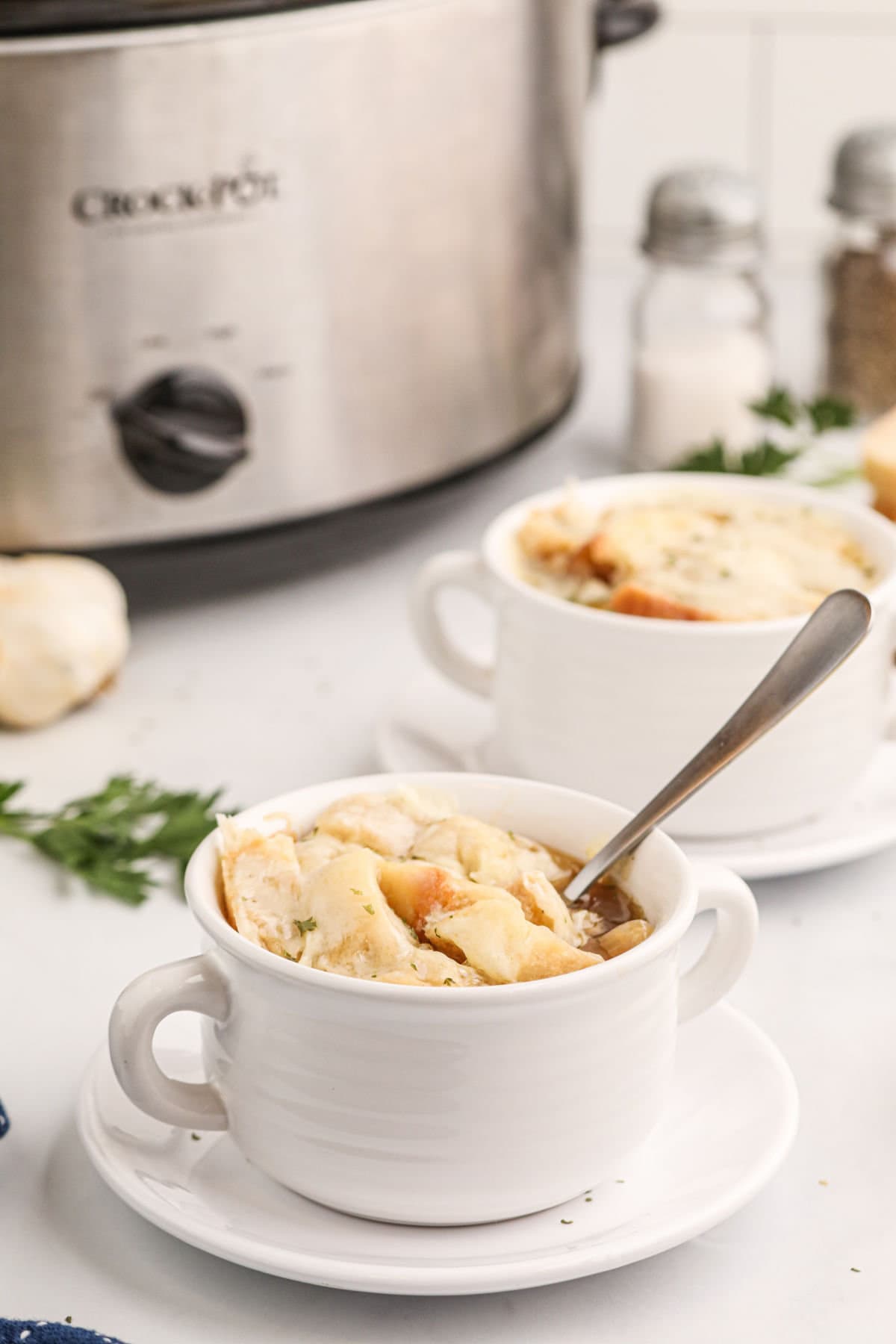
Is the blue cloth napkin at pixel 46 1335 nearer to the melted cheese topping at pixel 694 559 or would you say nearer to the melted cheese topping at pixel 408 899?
the melted cheese topping at pixel 408 899

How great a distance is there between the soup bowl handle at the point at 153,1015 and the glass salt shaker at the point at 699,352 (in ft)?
2.76

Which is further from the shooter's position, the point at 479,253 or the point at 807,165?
the point at 807,165

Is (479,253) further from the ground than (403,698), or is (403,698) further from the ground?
(479,253)

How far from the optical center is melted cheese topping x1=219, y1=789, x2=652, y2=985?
1.78 ft

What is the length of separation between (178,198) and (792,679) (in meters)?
0.48

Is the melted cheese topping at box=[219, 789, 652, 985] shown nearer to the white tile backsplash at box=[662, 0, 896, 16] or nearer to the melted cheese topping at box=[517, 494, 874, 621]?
the melted cheese topping at box=[517, 494, 874, 621]

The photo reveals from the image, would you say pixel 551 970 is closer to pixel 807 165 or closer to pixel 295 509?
pixel 295 509

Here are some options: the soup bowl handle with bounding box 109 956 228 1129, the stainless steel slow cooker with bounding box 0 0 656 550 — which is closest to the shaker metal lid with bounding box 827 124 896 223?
the stainless steel slow cooker with bounding box 0 0 656 550

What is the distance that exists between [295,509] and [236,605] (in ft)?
0.42

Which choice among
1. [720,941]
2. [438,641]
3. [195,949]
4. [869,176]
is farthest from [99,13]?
[869,176]

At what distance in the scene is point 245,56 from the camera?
3.04 feet

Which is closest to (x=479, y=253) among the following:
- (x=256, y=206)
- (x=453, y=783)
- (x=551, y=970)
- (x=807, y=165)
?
(x=256, y=206)

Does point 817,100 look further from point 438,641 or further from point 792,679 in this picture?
point 792,679

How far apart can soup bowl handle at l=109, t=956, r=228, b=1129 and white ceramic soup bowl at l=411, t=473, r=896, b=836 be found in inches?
11.4
